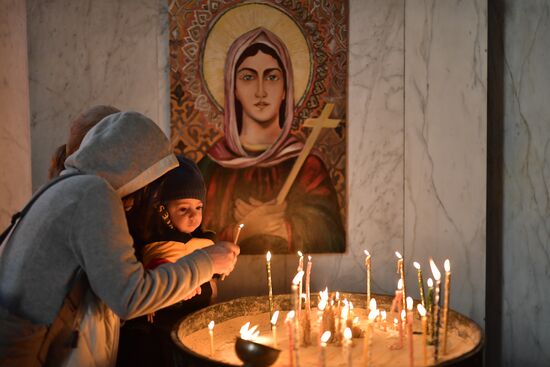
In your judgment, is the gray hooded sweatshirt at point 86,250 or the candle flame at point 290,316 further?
the candle flame at point 290,316

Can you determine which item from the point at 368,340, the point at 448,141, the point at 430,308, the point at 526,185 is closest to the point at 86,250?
the point at 368,340


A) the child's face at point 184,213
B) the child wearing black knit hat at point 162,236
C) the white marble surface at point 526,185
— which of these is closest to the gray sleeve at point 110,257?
the child wearing black knit hat at point 162,236

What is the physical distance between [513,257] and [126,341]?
2.85 metres

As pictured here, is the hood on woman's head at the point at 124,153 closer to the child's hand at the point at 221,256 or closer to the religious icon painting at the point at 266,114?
the child's hand at the point at 221,256

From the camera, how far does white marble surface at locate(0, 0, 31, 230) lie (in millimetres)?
3609

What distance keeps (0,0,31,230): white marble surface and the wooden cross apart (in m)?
1.86

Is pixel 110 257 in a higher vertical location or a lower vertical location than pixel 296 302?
higher

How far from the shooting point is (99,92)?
375 centimetres

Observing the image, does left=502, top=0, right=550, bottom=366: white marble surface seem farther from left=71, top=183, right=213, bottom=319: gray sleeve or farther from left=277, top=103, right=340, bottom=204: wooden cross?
left=71, top=183, right=213, bottom=319: gray sleeve

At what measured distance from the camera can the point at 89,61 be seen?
12.3 feet

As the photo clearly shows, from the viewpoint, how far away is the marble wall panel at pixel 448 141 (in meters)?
3.82

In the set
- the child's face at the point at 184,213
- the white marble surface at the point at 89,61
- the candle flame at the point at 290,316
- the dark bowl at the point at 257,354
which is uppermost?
the white marble surface at the point at 89,61

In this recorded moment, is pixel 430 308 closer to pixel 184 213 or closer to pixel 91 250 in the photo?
pixel 184 213

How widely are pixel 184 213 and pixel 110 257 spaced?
3.26ft
